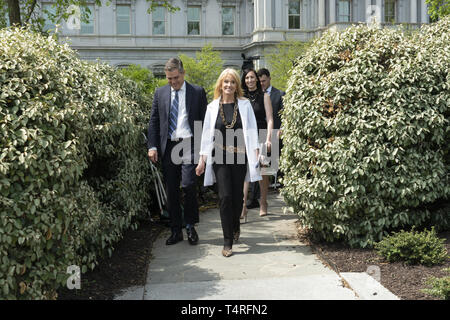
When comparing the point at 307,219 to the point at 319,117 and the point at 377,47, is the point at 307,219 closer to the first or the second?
the point at 319,117

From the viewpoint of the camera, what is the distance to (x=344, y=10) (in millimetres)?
43250

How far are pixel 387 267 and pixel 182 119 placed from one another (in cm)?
308

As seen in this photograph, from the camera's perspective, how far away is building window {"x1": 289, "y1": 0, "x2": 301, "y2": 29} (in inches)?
1686

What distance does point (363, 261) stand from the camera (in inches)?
199

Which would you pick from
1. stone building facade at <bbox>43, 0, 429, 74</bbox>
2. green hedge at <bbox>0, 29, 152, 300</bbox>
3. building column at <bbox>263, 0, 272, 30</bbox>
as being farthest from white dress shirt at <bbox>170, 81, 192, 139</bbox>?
building column at <bbox>263, 0, 272, 30</bbox>

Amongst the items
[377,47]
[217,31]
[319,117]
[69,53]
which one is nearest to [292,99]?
[319,117]

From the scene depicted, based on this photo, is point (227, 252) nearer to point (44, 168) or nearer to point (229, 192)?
point (229, 192)

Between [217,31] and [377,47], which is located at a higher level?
[217,31]

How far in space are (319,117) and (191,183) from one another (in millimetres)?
1845

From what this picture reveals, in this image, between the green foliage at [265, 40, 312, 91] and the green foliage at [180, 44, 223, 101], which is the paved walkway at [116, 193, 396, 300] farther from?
the green foliage at [265, 40, 312, 91]

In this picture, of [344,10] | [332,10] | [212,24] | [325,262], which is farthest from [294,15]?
[325,262]

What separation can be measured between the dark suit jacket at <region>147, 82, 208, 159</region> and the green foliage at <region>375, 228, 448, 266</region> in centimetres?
285

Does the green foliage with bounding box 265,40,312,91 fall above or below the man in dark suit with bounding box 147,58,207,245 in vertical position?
above
